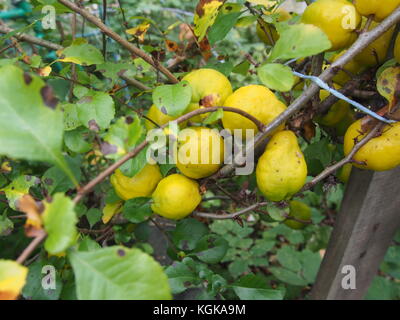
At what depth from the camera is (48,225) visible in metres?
0.37

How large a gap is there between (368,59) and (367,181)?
0.98 feet

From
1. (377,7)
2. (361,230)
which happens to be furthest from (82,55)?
(361,230)

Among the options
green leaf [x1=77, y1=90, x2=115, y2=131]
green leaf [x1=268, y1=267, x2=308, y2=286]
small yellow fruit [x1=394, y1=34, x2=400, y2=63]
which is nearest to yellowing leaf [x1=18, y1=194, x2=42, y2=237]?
green leaf [x1=77, y1=90, x2=115, y2=131]

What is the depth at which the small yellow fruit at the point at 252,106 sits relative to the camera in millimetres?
580

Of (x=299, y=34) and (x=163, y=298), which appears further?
(x=299, y=34)

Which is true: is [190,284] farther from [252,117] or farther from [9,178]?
[9,178]

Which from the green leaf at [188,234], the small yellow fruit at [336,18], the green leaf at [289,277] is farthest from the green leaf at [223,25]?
the green leaf at [289,277]

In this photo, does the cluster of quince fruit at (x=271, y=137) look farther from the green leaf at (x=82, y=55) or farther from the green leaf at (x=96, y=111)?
the green leaf at (x=82, y=55)

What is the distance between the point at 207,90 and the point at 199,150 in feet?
0.40

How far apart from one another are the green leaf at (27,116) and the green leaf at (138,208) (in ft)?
0.90

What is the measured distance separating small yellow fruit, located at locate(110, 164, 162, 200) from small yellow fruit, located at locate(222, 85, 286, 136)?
181mm

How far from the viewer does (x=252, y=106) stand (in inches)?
22.7

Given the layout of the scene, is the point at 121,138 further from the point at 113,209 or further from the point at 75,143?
the point at 113,209
